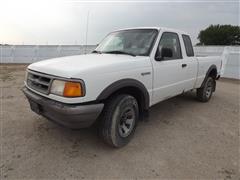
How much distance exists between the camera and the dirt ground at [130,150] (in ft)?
8.67

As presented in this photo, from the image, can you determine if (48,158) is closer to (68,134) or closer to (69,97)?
(68,134)

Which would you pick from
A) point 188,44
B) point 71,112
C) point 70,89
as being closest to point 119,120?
point 71,112

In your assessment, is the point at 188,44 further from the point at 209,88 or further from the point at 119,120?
the point at 119,120

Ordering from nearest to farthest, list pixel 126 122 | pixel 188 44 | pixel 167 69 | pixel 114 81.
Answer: pixel 114 81 < pixel 126 122 < pixel 167 69 < pixel 188 44

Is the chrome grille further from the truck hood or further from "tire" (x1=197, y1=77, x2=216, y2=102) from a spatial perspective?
"tire" (x1=197, y1=77, x2=216, y2=102)

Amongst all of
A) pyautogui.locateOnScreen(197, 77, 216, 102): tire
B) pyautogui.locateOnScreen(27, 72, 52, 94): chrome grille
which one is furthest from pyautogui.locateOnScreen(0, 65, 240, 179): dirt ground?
pyautogui.locateOnScreen(197, 77, 216, 102): tire

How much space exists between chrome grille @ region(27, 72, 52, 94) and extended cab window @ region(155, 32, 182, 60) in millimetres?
1922

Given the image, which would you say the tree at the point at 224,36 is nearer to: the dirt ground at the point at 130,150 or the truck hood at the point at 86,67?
the dirt ground at the point at 130,150

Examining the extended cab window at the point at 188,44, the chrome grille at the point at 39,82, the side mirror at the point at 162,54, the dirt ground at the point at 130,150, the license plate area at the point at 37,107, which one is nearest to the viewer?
the dirt ground at the point at 130,150

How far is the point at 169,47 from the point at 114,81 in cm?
177

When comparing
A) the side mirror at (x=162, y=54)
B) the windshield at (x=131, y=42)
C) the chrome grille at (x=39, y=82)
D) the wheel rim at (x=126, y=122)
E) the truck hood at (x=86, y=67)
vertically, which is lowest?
the wheel rim at (x=126, y=122)

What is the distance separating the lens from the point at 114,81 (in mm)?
2889

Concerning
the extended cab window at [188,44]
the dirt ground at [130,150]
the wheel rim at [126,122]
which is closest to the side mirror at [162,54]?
the wheel rim at [126,122]

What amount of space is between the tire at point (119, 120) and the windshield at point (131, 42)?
0.96 metres
